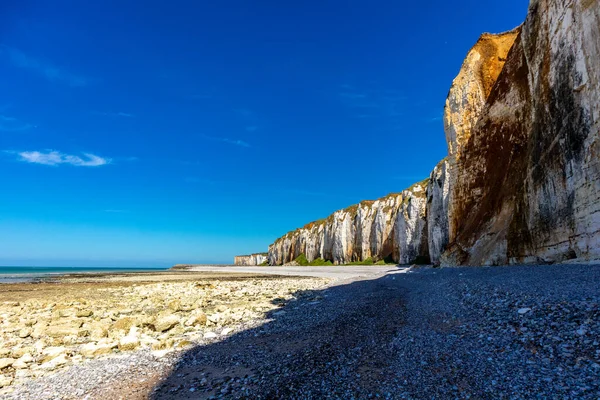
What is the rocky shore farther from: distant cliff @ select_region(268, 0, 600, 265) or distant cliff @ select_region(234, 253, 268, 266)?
distant cliff @ select_region(234, 253, 268, 266)

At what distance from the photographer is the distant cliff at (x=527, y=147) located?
502 inches

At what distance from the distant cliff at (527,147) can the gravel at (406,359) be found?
5398 millimetres

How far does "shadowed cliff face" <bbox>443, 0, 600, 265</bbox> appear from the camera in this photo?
12600 millimetres

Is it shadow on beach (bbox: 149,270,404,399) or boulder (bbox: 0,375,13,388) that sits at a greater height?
shadow on beach (bbox: 149,270,404,399)

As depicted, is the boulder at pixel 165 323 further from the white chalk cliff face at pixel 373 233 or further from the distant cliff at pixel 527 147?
the white chalk cliff face at pixel 373 233

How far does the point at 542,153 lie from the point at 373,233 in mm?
46570

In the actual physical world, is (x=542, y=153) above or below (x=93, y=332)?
above

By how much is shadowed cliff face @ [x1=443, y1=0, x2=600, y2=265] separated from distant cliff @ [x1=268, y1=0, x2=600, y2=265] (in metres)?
0.05

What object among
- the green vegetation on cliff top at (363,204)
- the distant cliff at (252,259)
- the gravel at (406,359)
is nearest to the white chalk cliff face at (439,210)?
the green vegetation on cliff top at (363,204)

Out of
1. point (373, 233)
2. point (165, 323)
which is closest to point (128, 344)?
point (165, 323)

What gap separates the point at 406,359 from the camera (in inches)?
237

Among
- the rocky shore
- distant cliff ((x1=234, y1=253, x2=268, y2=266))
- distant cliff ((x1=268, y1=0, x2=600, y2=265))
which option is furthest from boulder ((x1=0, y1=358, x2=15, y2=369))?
distant cliff ((x1=234, y1=253, x2=268, y2=266))

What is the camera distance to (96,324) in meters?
11.8

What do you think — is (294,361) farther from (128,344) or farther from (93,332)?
(93,332)
